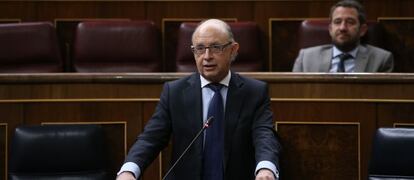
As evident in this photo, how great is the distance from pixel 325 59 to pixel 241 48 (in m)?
0.22

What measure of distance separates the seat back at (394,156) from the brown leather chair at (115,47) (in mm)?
736

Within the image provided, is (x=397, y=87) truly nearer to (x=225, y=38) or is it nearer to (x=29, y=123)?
(x=225, y=38)

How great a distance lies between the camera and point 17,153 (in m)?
1.30

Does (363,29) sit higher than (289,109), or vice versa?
(363,29)

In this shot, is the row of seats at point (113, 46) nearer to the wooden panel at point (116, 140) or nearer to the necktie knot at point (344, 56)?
the necktie knot at point (344, 56)

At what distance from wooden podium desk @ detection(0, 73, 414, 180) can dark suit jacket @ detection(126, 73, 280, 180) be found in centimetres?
19

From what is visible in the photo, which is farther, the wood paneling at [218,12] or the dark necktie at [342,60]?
the wood paneling at [218,12]

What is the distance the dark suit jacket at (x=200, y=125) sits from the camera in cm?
122

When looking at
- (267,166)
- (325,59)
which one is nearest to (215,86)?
(267,166)

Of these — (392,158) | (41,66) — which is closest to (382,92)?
(392,158)

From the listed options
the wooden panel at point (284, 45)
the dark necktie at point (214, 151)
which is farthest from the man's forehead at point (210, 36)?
the wooden panel at point (284, 45)

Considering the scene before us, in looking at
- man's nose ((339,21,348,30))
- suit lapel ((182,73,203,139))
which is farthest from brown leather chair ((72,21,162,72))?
suit lapel ((182,73,203,139))

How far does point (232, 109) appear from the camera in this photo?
1233 mm

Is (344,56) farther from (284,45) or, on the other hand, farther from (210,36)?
(210,36)
